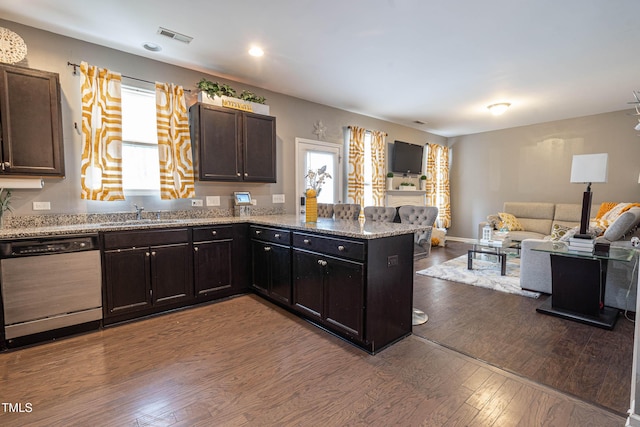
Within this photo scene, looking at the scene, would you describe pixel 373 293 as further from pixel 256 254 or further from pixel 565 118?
pixel 565 118

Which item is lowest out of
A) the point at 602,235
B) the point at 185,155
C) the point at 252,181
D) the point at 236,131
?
the point at 602,235

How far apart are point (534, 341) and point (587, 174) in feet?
6.14

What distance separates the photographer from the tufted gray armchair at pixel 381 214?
393 cm

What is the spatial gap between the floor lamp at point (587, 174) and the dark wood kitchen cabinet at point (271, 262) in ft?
9.51

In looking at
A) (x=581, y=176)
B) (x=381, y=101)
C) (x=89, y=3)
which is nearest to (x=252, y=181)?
(x=89, y=3)

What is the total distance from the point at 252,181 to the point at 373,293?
232cm

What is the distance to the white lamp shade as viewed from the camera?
2.99m

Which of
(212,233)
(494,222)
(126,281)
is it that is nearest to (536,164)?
(494,222)

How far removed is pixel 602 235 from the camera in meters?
3.52

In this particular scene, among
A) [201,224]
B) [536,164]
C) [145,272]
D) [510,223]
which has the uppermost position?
[536,164]

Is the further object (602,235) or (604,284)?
(602,235)

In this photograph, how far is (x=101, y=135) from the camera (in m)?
3.01

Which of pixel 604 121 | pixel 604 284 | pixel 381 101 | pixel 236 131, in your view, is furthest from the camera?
pixel 604 121

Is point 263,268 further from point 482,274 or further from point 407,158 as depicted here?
point 407,158
